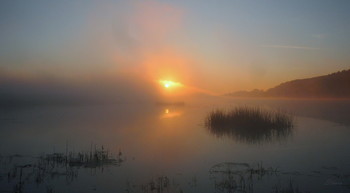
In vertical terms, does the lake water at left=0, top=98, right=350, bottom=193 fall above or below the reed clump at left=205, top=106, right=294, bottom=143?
below

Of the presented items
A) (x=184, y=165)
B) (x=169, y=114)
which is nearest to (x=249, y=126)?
(x=184, y=165)

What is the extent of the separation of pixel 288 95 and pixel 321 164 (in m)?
108

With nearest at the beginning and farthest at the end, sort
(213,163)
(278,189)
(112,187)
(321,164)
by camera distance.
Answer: (278,189) → (112,187) → (321,164) → (213,163)

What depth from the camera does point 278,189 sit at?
6.84 metres

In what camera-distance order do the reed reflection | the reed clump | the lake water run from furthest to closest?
the reed reflection < the reed clump < the lake water

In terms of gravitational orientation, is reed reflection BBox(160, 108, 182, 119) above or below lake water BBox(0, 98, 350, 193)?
above

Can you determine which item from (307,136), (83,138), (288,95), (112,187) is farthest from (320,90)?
(112,187)

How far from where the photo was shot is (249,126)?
61.5 feet

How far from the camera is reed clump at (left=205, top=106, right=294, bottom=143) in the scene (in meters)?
16.2

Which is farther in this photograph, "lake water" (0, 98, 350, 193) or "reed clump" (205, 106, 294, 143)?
"reed clump" (205, 106, 294, 143)

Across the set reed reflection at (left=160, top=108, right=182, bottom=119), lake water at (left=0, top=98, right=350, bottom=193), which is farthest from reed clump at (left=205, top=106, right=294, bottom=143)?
reed reflection at (left=160, top=108, right=182, bottom=119)

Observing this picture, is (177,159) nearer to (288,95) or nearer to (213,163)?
(213,163)

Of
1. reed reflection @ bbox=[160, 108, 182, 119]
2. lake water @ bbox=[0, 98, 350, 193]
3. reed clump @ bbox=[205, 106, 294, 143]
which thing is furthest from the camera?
reed reflection @ bbox=[160, 108, 182, 119]

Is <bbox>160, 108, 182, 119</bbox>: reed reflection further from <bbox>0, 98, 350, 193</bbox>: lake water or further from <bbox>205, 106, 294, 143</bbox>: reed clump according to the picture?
<bbox>0, 98, 350, 193</bbox>: lake water
